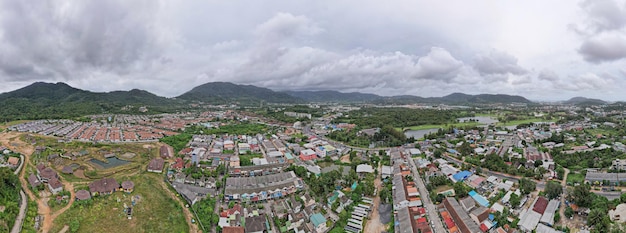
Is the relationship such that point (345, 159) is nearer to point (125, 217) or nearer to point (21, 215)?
point (125, 217)

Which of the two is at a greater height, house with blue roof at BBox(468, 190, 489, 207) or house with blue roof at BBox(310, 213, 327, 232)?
house with blue roof at BBox(468, 190, 489, 207)

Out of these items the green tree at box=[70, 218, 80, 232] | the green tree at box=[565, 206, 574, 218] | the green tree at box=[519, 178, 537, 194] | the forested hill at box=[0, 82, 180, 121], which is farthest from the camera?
the forested hill at box=[0, 82, 180, 121]

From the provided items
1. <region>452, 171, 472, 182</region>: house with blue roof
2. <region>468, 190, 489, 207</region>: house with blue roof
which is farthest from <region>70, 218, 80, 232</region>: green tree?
<region>452, 171, 472, 182</region>: house with blue roof

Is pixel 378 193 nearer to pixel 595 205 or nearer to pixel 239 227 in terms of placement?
pixel 239 227

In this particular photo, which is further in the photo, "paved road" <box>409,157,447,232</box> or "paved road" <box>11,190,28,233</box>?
"paved road" <box>409,157,447,232</box>

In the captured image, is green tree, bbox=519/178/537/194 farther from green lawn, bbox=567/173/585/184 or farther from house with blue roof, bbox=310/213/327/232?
house with blue roof, bbox=310/213/327/232

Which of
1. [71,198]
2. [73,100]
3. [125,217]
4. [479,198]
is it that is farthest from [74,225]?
[73,100]
